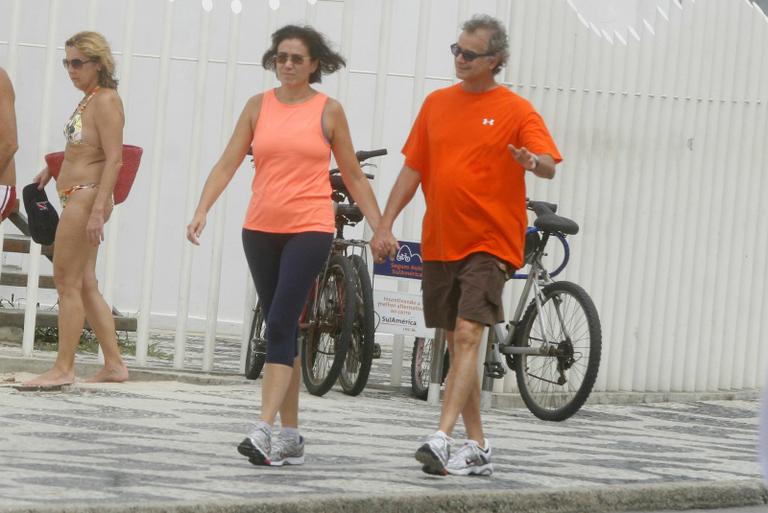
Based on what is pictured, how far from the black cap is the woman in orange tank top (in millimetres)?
2814

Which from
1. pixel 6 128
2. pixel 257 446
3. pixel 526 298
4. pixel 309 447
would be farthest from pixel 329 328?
pixel 257 446

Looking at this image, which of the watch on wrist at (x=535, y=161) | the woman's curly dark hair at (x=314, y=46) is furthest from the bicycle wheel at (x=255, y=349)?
the watch on wrist at (x=535, y=161)

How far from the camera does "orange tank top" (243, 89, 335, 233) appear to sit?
24.4ft

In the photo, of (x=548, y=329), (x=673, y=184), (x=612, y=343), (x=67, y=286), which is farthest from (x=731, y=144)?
(x=67, y=286)

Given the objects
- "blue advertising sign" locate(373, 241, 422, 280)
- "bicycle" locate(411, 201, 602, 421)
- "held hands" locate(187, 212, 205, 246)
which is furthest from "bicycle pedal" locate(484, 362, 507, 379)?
"held hands" locate(187, 212, 205, 246)

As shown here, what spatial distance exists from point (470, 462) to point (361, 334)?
3.16 meters

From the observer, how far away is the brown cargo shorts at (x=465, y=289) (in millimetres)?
7445

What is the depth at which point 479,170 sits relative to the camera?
7477 mm

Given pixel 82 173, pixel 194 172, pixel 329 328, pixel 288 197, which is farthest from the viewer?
pixel 194 172

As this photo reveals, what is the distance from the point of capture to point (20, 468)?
6605mm

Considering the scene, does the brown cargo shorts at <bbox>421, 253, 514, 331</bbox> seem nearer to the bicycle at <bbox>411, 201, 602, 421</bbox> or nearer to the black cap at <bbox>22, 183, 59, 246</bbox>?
the bicycle at <bbox>411, 201, 602, 421</bbox>

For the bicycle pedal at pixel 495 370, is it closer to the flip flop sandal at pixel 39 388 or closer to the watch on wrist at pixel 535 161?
the flip flop sandal at pixel 39 388

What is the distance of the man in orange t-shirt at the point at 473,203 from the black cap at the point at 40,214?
3.25 metres

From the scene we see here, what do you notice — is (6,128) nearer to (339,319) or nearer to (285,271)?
(339,319)
